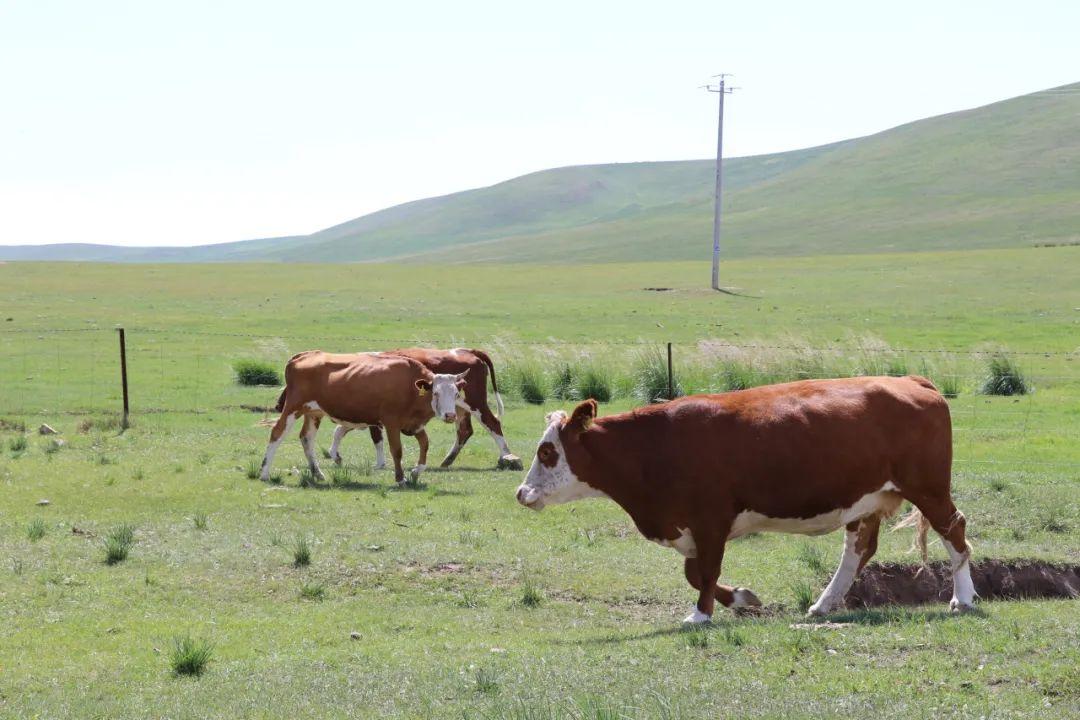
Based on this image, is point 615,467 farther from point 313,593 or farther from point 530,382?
point 530,382

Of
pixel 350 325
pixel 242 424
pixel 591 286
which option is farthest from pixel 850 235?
pixel 242 424

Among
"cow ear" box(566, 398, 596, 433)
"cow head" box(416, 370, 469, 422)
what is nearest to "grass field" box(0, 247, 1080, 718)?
"cow head" box(416, 370, 469, 422)

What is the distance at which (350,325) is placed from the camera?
51.5 metres

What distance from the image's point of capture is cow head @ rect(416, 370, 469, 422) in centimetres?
1956

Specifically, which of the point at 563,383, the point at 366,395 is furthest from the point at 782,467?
the point at 563,383

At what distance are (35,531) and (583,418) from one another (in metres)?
→ 6.86

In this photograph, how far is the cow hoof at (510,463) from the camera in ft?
68.2

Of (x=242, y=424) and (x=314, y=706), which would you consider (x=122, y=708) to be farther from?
(x=242, y=424)

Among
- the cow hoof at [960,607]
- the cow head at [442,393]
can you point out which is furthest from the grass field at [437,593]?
the cow head at [442,393]

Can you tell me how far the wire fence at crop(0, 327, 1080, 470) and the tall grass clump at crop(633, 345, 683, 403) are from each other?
37mm

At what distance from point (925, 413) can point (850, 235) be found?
149m

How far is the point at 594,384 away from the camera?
94.2 feet

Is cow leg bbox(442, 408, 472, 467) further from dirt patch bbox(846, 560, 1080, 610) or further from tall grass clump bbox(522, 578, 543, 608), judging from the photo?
dirt patch bbox(846, 560, 1080, 610)

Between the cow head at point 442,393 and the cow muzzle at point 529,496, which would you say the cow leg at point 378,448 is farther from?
the cow muzzle at point 529,496
